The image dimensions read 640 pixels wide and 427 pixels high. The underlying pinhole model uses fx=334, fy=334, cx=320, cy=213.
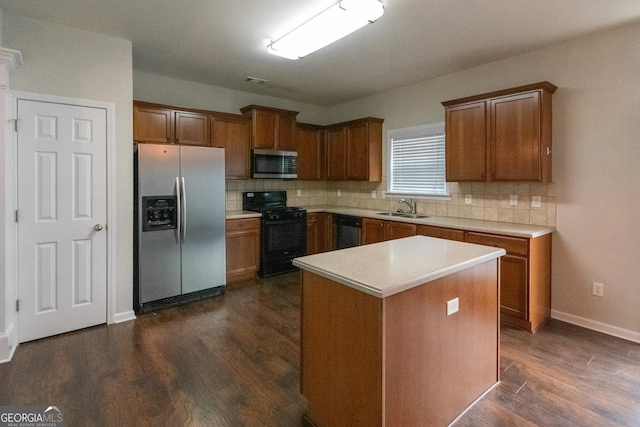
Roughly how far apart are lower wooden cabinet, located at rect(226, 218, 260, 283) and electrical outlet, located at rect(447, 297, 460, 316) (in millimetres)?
3157

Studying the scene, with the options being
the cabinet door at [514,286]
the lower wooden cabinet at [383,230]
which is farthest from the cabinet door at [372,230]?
the cabinet door at [514,286]

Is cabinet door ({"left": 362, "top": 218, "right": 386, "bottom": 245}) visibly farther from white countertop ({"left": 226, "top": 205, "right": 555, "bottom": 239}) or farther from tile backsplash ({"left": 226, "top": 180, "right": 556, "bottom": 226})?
tile backsplash ({"left": 226, "top": 180, "right": 556, "bottom": 226})

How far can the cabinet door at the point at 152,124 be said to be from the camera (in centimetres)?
386

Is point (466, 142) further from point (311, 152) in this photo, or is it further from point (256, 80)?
point (256, 80)

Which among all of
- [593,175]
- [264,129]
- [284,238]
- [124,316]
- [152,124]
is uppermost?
[264,129]

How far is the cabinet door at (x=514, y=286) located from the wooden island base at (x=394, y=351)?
1191mm

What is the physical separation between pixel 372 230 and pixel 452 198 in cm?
108

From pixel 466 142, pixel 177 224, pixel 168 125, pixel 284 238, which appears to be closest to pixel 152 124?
pixel 168 125

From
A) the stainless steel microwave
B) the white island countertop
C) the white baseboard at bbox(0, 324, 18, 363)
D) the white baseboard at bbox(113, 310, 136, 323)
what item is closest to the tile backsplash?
the stainless steel microwave

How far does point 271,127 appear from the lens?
16.1 ft

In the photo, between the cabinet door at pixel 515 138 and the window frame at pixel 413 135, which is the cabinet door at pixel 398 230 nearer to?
the window frame at pixel 413 135

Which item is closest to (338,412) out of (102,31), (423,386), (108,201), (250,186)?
(423,386)

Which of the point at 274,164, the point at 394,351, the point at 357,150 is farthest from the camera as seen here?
the point at 357,150

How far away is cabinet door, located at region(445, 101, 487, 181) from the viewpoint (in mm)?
3518
